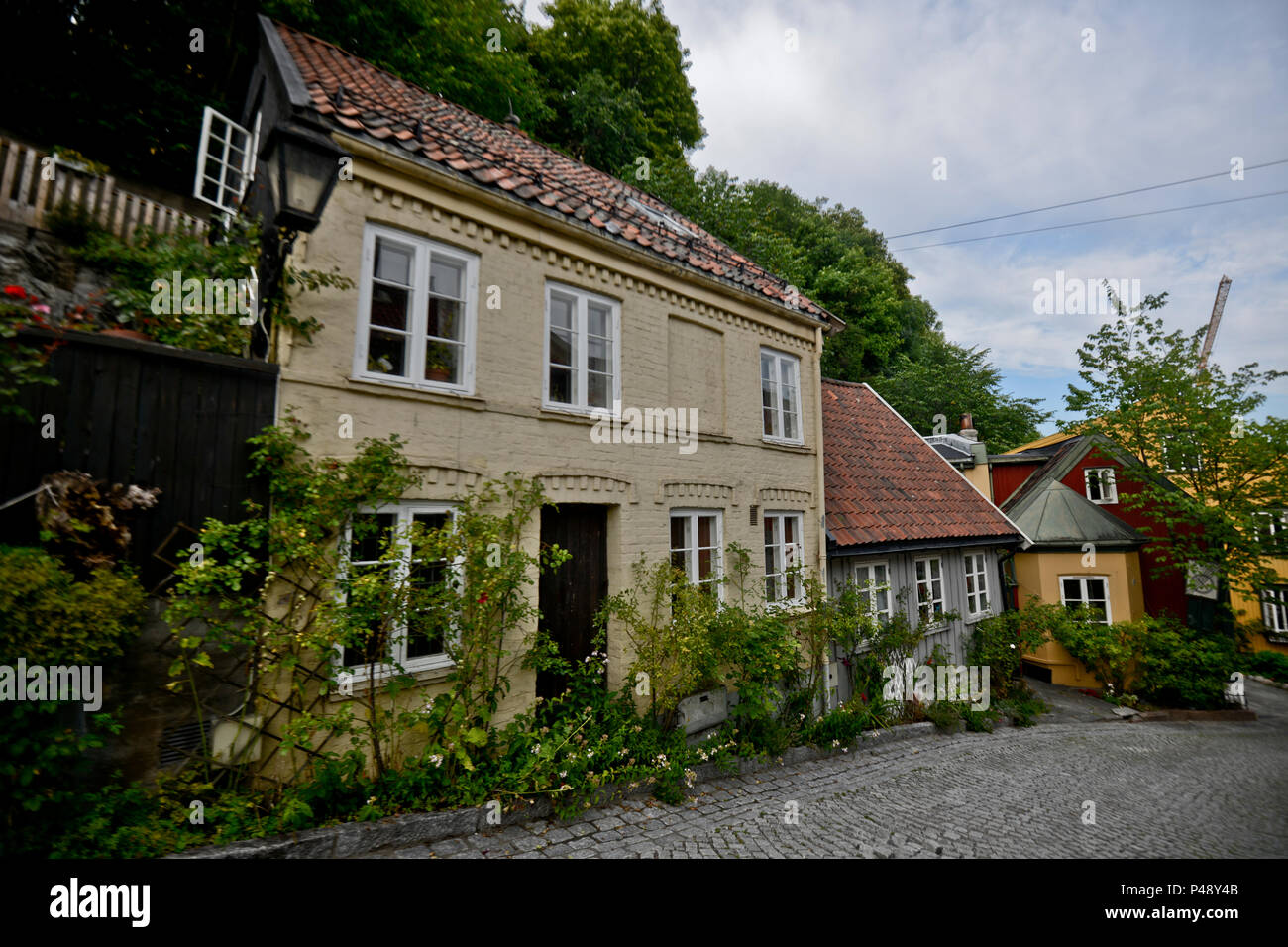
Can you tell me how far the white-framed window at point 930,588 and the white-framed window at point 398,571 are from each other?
33.6 ft

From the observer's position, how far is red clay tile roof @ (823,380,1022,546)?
10867 millimetres

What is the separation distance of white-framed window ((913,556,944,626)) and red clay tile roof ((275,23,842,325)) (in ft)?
19.7

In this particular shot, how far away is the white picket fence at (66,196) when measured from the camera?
6691 millimetres

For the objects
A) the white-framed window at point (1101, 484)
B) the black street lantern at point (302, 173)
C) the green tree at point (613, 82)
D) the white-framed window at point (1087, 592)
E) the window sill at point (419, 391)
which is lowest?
the white-framed window at point (1087, 592)

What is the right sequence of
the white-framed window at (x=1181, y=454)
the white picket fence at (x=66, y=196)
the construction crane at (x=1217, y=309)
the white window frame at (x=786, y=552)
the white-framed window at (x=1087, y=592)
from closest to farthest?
the white picket fence at (x=66, y=196)
the white window frame at (x=786, y=552)
the white-framed window at (x=1181, y=454)
the white-framed window at (x=1087, y=592)
the construction crane at (x=1217, y=309)

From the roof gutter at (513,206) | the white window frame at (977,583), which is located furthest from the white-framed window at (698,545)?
the white window frame at (977,583)

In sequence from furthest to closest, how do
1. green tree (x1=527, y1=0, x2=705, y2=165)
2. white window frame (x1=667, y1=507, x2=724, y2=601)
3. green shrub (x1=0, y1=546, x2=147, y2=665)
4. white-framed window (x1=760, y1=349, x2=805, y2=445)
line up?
green tree (x1=527, y1=0, x2=705, y2=165), white-framed window (x1=760, y1=349, x2=805, y2=445), white window frame (x1=667, y1=507, x2=724, y2=601), green shrub (x1=0, y1=546, x2=147, y2=665)

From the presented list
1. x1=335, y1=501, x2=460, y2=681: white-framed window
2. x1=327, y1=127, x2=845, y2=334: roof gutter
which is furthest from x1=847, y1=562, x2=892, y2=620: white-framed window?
x1=335, y1=501, x2=460, y2=681: white-framed window

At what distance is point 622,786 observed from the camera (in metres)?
5.71

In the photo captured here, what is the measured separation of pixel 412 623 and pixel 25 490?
276cm

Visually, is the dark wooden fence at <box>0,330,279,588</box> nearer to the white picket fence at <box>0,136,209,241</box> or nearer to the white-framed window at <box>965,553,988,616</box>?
the white picket fence at <box>0,136,209,241</box>

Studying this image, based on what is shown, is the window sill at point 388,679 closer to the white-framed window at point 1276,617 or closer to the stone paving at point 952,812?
the stone paving at point 952,812

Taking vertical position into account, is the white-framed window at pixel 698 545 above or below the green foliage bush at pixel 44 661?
above
